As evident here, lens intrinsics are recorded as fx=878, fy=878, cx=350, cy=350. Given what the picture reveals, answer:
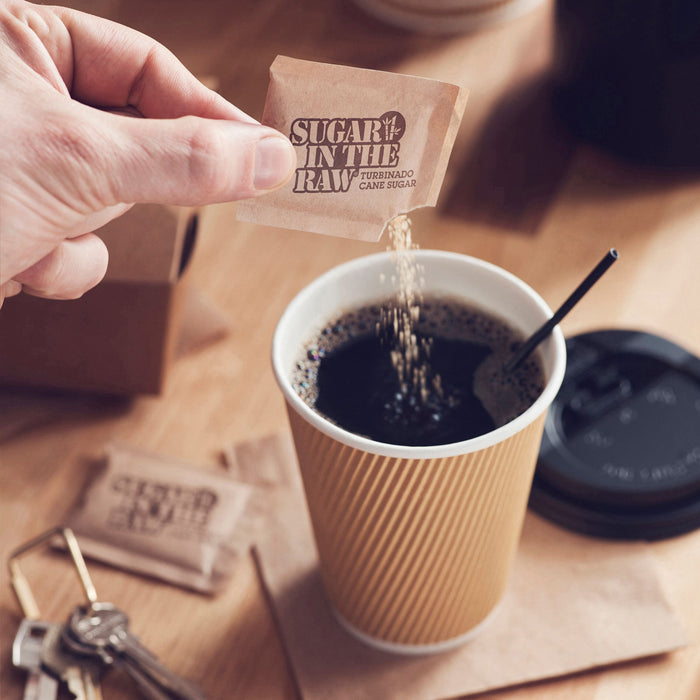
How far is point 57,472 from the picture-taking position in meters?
0.59

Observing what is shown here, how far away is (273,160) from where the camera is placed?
36 cm

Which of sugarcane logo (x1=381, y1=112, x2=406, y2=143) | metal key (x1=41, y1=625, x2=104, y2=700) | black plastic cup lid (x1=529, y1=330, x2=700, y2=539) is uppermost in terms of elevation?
sugarcane logo (x1=381, y1=112, x2=406, y2=143)

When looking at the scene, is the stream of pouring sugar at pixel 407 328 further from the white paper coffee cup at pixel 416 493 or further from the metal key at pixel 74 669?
the metal key at pixel 74 669

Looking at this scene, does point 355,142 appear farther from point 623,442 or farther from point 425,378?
point 623,442

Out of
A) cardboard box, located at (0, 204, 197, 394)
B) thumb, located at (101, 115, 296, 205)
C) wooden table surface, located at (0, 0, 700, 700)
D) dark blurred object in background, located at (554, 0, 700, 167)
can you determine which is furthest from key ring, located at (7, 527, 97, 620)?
dark blurred object in background, located at (554, 0, 700, 167)

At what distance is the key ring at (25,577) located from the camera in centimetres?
50

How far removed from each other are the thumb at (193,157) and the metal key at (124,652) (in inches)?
9.8

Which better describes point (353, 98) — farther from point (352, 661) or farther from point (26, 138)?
point (352, 661)

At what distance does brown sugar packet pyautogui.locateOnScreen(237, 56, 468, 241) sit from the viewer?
1.14 feet

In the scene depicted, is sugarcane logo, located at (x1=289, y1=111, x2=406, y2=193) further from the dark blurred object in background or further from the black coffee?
the dark blurred object in background

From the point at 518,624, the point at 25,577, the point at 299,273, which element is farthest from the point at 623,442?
the point at 25,577

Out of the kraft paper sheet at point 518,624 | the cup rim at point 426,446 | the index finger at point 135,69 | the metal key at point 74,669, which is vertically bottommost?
the metal key at point 74,669

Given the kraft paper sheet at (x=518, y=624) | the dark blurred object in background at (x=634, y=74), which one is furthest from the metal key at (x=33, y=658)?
the dark blurred object in background at (x=634, y=74)

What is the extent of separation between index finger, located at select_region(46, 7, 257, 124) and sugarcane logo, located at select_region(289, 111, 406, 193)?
0.32ft
